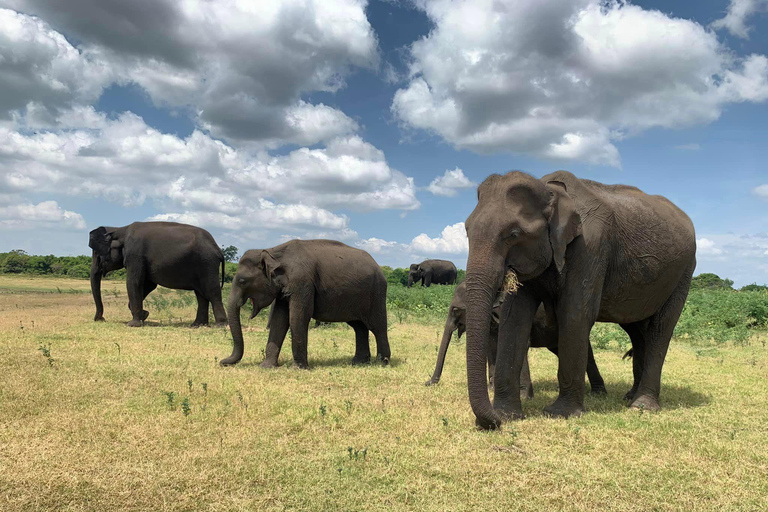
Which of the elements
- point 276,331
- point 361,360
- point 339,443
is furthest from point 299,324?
point 339,443

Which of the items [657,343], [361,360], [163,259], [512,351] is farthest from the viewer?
[163,259]

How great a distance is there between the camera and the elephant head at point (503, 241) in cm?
641

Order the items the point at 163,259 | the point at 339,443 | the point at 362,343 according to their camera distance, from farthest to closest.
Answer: the point at 163,259, the point at 362,343, the point at 339,443

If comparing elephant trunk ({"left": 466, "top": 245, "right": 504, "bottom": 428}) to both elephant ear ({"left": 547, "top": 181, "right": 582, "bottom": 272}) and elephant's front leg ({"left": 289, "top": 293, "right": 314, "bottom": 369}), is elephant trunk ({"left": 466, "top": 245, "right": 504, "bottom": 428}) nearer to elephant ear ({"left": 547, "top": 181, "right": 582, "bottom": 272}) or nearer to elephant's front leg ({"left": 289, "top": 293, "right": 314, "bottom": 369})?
elephant ear ({"left": 547, "top": 181, "right": 582, "bottom": 272})

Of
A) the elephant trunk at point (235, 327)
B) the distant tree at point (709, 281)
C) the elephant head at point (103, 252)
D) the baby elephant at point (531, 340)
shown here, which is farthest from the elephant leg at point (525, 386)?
the distant tree at point (709, 281)

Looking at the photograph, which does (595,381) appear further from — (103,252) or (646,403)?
(103,252)

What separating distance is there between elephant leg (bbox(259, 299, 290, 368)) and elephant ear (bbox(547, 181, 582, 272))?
6.52 metres

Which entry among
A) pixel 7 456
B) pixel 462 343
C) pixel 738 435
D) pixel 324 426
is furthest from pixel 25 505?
pixel 462 343

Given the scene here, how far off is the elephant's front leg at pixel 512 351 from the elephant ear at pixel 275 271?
5350 mm

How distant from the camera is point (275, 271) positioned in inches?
449

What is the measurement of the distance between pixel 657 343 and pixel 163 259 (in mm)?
15499

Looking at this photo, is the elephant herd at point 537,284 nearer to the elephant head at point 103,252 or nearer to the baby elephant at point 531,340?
the baby elephant at point 531,340

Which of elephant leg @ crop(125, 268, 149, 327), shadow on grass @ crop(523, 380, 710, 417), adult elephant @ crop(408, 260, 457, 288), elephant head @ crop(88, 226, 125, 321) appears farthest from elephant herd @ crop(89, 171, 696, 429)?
adult elephant @ crop(408, 260, 457, 288)

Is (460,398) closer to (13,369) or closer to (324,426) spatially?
(324,426)
